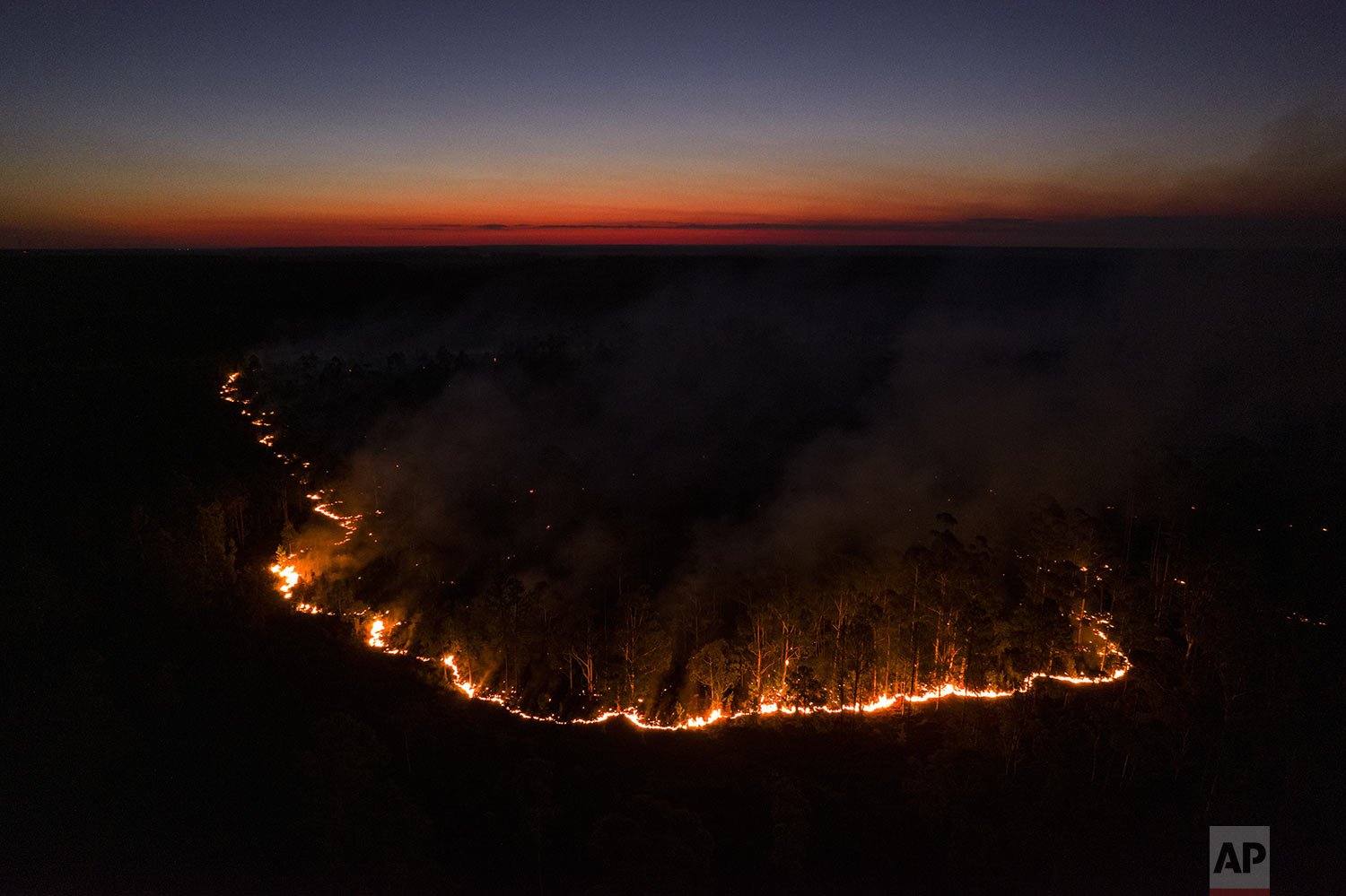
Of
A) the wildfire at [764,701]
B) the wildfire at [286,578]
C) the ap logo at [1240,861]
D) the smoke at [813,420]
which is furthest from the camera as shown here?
the smoke at [813,420]

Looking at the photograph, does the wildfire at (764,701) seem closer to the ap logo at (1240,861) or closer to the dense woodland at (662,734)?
the dense woodland at (662,734)

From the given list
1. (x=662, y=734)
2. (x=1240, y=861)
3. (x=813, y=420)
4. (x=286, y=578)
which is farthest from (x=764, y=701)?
(x=813, y=420)

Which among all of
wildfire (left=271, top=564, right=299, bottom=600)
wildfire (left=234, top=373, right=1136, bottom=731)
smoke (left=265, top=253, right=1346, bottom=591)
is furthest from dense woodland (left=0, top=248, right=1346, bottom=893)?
smoke (left=265, top=253, right=1346, bottom=591)

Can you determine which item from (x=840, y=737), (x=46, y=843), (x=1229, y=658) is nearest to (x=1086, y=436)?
(x=1229, y=658)

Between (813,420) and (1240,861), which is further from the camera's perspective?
(813,420)

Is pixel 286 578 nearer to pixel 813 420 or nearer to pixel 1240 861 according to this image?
pixel 1240 861

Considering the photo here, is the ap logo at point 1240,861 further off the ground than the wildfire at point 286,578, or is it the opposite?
the wildfire at point 286,578

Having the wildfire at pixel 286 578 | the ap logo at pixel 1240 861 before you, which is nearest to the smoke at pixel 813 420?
the wildfire at pixel 286 578

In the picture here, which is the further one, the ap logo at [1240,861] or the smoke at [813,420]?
the smoke at [813,420]
